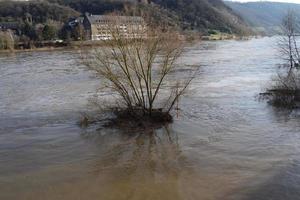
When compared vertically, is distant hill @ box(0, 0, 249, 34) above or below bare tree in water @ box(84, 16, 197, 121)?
above

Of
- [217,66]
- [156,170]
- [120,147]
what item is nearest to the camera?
[156,170]

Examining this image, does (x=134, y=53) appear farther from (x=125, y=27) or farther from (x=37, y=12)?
(x=37, y=12)

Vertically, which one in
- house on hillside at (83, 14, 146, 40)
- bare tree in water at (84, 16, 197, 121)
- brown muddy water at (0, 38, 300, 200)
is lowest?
brown muddy water at (0, 38, 300, 200)

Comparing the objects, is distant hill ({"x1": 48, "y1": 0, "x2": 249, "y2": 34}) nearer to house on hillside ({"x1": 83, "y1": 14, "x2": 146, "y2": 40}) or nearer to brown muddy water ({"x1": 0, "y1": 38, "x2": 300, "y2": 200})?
brown muddy water ({"x1": 0, "y1": 38, "x2": 300, "y2": 200})

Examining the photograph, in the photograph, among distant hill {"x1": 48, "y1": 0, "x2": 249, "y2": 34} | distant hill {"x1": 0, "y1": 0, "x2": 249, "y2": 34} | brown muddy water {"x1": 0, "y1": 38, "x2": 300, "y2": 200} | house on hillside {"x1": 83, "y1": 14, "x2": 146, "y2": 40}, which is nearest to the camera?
brown muddy water {"x1": 0, "y1": 38, "x2": 300, "y2": 200}

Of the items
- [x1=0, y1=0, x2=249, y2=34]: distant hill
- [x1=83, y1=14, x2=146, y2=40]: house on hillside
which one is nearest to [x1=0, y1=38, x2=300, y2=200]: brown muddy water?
[x1=83, y1=14, x2=146, y2=40]: house on hillside

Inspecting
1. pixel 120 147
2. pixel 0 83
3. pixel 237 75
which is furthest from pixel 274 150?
pixel 0 83

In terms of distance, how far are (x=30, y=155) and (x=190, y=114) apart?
30.2 feet

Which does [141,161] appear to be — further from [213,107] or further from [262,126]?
[213,107]

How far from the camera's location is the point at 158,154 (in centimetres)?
1686

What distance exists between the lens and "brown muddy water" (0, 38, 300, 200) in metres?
13.4

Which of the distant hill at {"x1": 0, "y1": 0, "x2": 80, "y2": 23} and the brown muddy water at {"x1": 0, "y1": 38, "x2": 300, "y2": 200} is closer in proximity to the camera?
the brown muddy water at {"x1": 0, "y1": 38, "x2": 300, "y2": 200}

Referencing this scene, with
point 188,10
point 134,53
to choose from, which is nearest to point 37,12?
point 188,10

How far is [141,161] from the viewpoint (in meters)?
16.0
